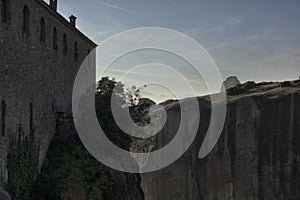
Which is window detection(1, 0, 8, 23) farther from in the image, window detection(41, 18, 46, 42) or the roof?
window detection(41, 18, 46, 42)

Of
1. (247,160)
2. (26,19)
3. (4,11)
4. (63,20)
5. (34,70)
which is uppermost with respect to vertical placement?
(63,20)

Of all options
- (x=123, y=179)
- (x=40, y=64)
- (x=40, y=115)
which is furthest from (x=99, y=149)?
(x=40, y=64)

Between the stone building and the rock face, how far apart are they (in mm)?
19615

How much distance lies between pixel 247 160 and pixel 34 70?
26225 millimetres

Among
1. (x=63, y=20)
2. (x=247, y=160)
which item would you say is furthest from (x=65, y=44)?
(x=247, y=160)

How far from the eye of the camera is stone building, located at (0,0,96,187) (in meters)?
13.2

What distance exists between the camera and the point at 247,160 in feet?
124

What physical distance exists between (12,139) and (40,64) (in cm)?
383

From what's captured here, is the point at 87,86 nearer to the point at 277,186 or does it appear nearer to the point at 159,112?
the point at 159,112

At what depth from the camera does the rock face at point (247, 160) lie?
36.6 metres

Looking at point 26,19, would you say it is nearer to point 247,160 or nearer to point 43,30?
point 43,30

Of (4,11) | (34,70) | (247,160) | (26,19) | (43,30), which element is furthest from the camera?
(247,160)

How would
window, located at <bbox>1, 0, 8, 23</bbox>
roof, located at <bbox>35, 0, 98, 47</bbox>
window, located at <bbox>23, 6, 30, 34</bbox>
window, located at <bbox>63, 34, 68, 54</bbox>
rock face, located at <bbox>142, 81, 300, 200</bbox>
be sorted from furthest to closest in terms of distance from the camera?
rock face, located at <bbox>142, 81, 300, 200</bbox>, window, located at <bbox>63, 34, 68, 54</bbox>, roof, located at <bbox>35, 0, 98, 47</bbox>, window, located at <bbox>23, 6, 30, 34</bbox>, window, located at <bbox>1, 0, 8, 23</bbox>

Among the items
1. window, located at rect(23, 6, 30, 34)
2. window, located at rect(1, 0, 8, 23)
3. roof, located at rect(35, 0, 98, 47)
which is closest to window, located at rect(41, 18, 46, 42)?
roof, located at rect(35, 0, 98, 47)
